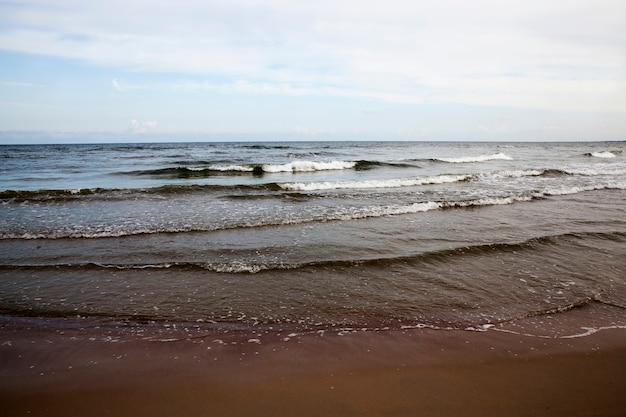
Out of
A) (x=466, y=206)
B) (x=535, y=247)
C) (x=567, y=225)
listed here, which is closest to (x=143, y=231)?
(x=535, y=247)

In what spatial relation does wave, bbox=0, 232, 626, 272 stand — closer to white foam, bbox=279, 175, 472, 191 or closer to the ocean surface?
the ocean surface

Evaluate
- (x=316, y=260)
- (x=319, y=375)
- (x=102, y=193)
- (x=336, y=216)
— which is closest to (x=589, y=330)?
(x=319, y=375)

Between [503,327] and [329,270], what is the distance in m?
3.03

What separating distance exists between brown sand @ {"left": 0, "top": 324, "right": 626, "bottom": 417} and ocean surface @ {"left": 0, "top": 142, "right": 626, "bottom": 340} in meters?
0.45

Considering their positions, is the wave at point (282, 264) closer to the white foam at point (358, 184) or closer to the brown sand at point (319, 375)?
the brown sand at point (319, 375)

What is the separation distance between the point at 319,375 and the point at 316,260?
12.1 feet

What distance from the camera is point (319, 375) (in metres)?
3.77

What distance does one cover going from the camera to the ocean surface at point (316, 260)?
5.24 m

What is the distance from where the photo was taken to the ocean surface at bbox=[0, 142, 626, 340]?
5.24m

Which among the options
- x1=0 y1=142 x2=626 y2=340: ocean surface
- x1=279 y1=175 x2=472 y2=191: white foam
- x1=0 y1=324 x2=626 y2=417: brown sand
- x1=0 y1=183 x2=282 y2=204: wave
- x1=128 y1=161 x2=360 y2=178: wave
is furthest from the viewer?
x1=128 y1=161 x2=360 y2=178: wave

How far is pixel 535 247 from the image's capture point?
321 inches

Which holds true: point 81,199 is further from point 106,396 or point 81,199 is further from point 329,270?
point 106,396

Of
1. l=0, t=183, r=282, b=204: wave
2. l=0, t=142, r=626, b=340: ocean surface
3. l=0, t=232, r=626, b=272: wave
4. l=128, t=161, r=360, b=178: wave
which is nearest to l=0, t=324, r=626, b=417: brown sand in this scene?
l=0, t=142, r=626, b=340: ocean surface

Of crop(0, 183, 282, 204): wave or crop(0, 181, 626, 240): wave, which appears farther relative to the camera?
crop(0, 183, 282, 204): wave
